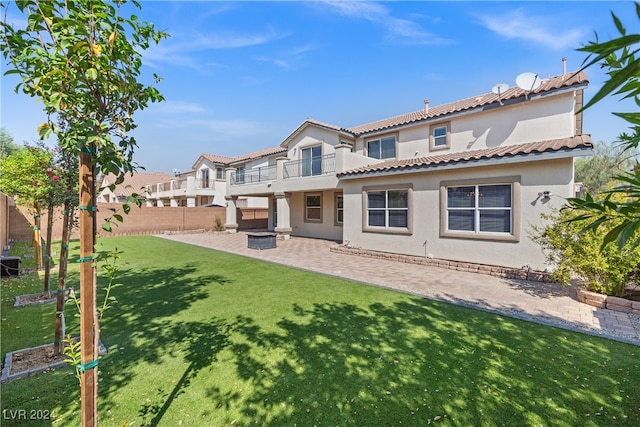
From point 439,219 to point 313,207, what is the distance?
1182 centimetres

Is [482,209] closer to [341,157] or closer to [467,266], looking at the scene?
[467,266]

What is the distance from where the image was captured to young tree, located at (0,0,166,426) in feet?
8.02

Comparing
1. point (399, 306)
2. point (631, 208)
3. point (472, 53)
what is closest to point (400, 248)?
point (399, 306)

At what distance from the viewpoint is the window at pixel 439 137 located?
573 inches

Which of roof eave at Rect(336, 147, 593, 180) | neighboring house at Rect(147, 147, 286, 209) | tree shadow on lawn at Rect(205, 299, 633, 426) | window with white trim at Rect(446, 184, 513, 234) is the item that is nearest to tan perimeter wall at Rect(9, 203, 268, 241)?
neighboring house at Rect(147, 147, 286, 209)

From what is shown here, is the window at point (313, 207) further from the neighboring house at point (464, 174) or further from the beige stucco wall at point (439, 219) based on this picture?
the beige stucco wall at point (439, 219)

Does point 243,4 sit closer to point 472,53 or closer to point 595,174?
point 472,53

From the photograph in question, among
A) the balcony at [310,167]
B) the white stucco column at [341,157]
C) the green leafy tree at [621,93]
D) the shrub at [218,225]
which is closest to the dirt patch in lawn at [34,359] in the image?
the green leafy tree at [621,93]

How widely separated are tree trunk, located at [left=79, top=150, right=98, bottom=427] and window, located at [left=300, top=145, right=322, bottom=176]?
51.5ft

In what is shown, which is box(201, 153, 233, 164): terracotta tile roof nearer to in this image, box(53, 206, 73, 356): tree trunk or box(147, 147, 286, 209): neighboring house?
box(147, 147, 286, 209): neighboring house

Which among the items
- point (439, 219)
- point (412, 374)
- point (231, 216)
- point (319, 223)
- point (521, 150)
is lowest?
point (412, 374)

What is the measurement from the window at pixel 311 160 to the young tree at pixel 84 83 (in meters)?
15.3

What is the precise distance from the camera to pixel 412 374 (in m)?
4.14

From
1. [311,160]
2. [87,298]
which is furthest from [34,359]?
[311,160]
